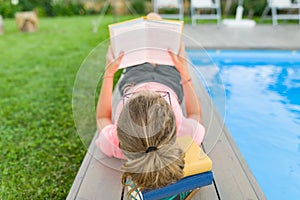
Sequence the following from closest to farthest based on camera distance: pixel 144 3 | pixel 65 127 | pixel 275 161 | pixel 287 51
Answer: pixel 275 161 → pixel 65 127 → pixel 287 51 → pixel 144 3

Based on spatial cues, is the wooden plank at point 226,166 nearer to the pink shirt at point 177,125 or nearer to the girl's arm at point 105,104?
the pink shirt at point 177,125

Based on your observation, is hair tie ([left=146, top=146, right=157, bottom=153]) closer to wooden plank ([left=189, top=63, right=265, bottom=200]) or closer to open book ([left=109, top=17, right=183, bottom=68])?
wooden plank ([left=189, top=63, right=265, bottom=200])

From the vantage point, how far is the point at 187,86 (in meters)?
1.79

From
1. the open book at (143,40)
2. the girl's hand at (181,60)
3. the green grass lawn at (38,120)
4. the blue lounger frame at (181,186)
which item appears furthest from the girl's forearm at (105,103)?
the blue lounger frame at (181,186)

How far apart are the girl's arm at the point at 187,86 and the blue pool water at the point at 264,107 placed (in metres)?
0.08

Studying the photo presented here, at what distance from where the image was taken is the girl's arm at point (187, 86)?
1645 mm

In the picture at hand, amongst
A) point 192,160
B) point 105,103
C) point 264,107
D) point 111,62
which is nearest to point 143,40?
point 111,62

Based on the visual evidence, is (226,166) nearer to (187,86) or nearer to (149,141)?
(187,86)

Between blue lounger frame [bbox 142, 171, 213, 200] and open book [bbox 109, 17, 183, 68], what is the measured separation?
58 cm

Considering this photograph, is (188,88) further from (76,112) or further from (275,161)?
(275,161)

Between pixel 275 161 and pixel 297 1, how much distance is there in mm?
5046

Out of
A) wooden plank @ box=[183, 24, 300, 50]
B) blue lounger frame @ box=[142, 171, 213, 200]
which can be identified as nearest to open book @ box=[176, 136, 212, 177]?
blue lounger frame @ box=[142, 171, 213, 200]

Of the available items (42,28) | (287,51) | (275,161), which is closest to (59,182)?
(275,161)

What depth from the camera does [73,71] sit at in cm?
376
